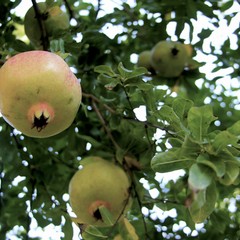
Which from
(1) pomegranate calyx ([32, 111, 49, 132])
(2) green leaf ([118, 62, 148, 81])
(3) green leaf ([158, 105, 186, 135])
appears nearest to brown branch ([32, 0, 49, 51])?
(2) green leaf ([118, 62, 148, 81])

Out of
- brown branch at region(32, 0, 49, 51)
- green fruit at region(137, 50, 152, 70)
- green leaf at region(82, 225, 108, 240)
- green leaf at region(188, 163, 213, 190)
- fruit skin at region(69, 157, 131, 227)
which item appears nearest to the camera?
green leaf at region(188, 163, 213, 190)

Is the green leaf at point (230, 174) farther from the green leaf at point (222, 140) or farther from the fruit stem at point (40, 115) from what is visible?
the fruit stem at point (40, 115)

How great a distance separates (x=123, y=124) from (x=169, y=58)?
2.65ft

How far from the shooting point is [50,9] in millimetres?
2479

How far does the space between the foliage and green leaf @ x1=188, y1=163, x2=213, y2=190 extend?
184 millimetres

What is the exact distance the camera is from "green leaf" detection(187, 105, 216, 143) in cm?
159

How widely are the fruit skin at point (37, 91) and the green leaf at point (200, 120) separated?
42 cm

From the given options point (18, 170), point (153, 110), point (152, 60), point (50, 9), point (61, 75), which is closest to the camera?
point (61, 75)

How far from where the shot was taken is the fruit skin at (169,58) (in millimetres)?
3258

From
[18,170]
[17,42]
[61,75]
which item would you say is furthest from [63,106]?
[18,170]

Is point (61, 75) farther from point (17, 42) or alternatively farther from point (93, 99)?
point (93, 99)

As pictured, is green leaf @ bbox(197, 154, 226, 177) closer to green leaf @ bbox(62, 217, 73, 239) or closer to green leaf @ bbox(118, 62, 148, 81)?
green leaf @ bbox(118, 62, 148, 81)

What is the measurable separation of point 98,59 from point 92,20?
0.88 feet

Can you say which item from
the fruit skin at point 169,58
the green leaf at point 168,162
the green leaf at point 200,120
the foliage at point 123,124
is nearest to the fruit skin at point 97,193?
the foliage at point 123,124
